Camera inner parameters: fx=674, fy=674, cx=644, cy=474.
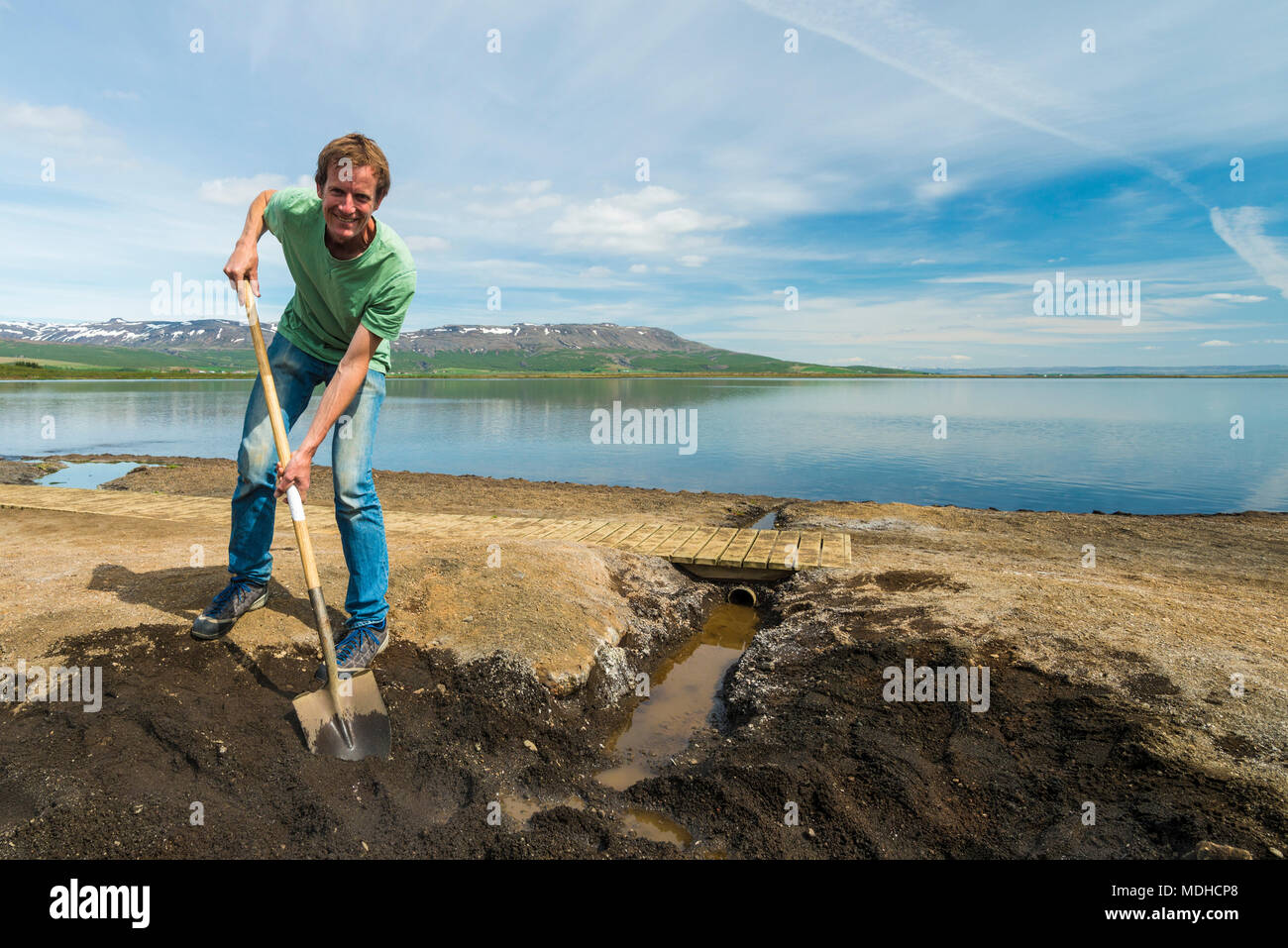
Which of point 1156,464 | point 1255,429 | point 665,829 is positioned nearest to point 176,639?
point 665,829

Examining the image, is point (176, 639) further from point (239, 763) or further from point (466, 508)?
point (466, 508)

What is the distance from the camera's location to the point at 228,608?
473 cm

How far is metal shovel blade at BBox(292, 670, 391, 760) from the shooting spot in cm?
381

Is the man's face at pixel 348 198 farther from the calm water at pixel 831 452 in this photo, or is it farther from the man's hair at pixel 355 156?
the calm water at pixel 831 452

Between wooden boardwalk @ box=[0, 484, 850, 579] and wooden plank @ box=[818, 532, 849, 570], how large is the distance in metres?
0.01

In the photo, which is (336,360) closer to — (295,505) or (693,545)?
(295,505)

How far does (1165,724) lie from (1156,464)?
30209 mm

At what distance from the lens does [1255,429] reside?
4269 cm

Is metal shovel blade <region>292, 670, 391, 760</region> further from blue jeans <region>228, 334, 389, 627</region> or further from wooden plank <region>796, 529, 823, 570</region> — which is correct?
wooden plank <region>796, 529, 823, 570</region>

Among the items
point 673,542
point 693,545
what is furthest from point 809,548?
point 673,542

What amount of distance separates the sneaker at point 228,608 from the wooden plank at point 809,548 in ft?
19.2

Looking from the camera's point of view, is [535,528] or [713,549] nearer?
[713,549]

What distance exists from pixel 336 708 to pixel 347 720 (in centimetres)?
9
